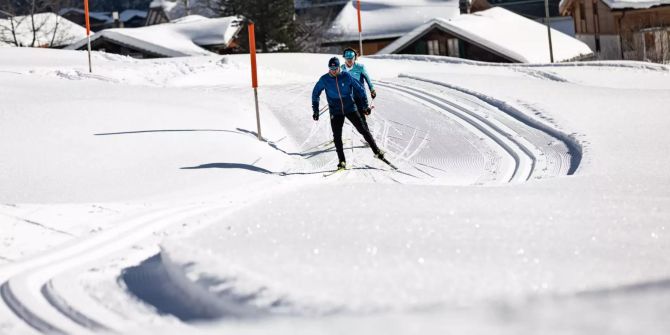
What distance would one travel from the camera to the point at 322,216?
26.2 ft

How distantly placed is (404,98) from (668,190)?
12849mm

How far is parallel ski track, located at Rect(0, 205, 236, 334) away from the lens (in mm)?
5887

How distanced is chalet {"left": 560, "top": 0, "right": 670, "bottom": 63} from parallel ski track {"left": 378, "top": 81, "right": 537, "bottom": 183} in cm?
2738

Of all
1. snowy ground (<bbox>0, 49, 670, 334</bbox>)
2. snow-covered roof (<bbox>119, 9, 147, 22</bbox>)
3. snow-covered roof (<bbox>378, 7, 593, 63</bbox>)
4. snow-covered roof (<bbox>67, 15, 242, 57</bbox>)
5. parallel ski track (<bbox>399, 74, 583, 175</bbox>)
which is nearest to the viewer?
snowy ground (<bbox>0, 49, 670, 334</bbox>)

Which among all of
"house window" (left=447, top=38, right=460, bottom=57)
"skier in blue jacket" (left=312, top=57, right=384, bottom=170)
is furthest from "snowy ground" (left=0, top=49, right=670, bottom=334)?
"house window" (left=447, top=38, right=460, bottom=57)

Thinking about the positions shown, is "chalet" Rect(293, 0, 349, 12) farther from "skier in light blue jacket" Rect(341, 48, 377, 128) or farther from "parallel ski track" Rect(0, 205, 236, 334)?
"parallel ski track" Rect(0, 205, 236, 334)

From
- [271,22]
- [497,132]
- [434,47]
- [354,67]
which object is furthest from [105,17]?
[354,67]

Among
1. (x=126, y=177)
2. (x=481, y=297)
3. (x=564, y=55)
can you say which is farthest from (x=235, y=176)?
(x=564, y=55)

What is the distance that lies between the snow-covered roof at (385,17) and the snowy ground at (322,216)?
48026 millimetres

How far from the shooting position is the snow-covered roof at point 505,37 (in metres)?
49.7

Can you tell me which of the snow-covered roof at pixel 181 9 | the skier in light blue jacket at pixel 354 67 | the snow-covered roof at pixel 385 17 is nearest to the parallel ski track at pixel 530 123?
the skier in light blue jacket at pixel 354 67

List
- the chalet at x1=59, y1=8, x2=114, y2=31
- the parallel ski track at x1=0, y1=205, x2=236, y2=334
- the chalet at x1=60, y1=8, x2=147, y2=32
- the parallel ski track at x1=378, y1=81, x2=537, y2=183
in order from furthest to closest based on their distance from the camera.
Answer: the chalet at x1=60, y1=8, x2=147, y2=32, the chalet at x1=59, y1=8, x2=114, y2=31, the parallel ski track at x1=378, y1=81, x2=537, y2=183, the parallel ski track at x1=0, y1=205, x2=236, y2=334

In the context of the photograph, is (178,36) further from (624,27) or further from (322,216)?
(322,216)

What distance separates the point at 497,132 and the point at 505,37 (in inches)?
1397
